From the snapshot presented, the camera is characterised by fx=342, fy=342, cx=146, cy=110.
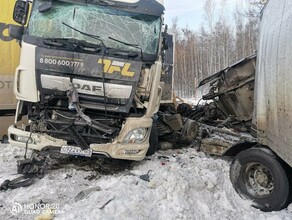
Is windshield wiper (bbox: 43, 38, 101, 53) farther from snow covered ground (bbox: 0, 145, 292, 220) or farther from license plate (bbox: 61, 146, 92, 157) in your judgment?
snow covered ground (bbox: 0, 145, 292, 220)

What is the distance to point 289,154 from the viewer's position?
13.1 ft

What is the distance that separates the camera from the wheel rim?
482 centimetres

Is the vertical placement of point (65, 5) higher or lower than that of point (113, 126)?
higher

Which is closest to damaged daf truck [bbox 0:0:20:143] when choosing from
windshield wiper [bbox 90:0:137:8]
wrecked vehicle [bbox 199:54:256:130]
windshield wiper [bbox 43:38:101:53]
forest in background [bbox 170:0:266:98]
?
windshield wiper [bbox 43:38:101:53]

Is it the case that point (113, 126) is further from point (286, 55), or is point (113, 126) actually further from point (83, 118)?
point (286, 55)

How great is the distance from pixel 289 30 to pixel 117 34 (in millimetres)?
2874

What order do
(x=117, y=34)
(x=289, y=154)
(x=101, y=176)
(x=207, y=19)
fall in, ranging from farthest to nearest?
(x=207, y=19) → (x=117, y=34) → (x=101, y=176) → (x=289, y=154)

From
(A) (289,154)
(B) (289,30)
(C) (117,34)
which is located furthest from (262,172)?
(C) (117,34)

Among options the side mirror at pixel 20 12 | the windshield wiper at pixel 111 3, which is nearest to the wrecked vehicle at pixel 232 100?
the windshield wiper at pixel 111 3

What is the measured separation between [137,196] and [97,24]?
3.04 m

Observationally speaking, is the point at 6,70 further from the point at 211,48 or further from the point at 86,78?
the point at 211,48
